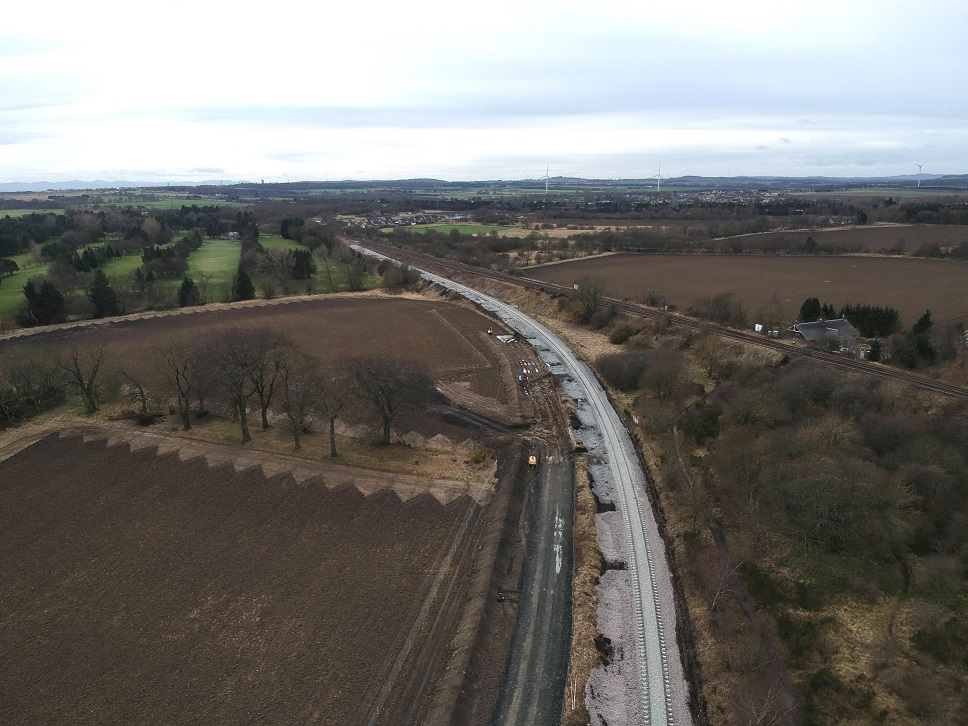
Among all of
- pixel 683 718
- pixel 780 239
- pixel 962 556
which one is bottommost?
pixel 683 718

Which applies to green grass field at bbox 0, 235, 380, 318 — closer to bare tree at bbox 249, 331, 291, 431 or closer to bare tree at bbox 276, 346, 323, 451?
bare tree at bbox 276, 346, 323, 451

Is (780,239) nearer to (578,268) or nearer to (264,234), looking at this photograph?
(578,268)

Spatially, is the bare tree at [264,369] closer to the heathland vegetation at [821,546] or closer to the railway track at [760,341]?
the heathland vegetation at [821,546]

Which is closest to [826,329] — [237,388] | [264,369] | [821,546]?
[821,546]

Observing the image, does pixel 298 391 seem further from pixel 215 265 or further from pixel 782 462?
pixel 215 265

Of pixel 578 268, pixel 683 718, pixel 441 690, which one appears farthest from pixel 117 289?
pixel 683 718

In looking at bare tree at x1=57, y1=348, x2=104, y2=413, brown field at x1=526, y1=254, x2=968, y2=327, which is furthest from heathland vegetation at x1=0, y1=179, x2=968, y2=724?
brown field at x1=526, y1=254, x2=968, y2=327
